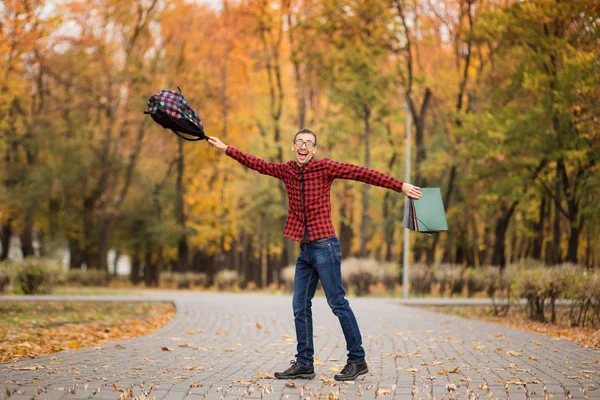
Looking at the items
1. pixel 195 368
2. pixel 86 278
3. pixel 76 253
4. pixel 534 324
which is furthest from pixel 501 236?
pixel 76 253

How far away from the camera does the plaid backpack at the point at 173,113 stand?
682 cm

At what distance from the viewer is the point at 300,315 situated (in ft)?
22.3

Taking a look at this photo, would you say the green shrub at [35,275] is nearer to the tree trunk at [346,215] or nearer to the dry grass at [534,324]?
the dry grass at [534,324]

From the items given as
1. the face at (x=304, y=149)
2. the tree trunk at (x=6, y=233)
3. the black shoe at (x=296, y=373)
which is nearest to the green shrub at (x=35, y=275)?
the black shoe at (x=296, y=373)

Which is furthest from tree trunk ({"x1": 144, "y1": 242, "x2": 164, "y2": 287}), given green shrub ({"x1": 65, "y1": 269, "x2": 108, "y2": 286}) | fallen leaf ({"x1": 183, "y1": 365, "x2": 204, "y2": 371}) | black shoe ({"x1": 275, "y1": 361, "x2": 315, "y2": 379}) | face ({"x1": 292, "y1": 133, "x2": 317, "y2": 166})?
face ({"x1": 292, "y1": 133, "x2": 317, "y2": 166})

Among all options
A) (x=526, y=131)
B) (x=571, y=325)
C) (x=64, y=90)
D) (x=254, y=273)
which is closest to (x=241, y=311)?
(x=571, y=325)

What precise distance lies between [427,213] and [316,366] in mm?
2170

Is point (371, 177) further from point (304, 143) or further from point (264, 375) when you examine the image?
point (264, 375)

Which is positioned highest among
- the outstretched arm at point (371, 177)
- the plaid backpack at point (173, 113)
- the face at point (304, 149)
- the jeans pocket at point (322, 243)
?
the plaid backpack at point (173, 113)

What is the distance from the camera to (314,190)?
21.9ft

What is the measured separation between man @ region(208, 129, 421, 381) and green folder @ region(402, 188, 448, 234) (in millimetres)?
156

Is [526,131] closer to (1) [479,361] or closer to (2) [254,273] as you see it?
(1) [479,361]

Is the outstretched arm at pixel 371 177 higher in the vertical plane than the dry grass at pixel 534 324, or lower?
higher

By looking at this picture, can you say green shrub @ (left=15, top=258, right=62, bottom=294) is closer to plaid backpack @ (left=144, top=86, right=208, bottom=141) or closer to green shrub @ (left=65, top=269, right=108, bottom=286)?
green shrub @ (left=65, top=269, right=108, bottom=286)
